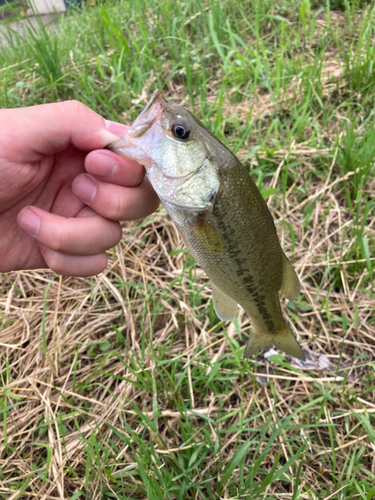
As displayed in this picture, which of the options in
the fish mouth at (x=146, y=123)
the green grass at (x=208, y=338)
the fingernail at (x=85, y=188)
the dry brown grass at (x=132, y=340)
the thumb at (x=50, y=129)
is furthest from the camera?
the dry brown grass at (x=132, y=340)

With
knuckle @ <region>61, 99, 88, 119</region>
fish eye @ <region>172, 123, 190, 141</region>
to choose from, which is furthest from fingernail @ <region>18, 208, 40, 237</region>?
fish eye @ <region>172, 123, 190, 141</region>

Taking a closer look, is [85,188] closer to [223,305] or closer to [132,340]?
[223,305]

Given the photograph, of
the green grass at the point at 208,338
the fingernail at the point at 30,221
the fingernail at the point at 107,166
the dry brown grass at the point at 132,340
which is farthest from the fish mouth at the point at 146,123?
the dry brown grass at the point at 132,340

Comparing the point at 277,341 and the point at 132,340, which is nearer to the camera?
the point at 277,341

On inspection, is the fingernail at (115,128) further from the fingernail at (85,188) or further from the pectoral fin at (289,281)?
the pectoral fin at (289,281)

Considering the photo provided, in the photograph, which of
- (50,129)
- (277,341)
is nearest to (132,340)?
(277,341)

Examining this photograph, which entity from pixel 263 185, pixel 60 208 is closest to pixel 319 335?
pixel 263 185
